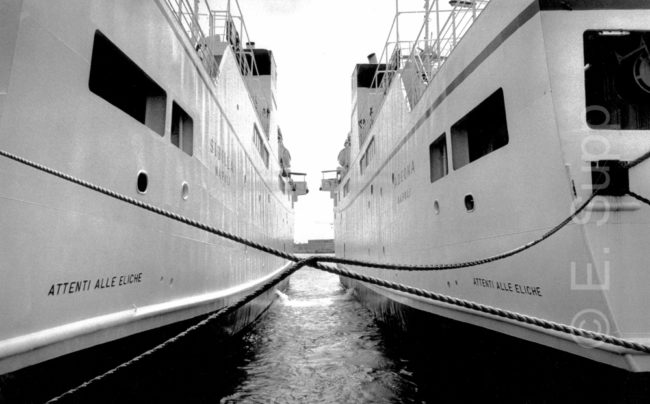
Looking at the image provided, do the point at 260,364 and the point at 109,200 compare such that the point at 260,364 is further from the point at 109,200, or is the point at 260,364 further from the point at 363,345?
the point at 109,200

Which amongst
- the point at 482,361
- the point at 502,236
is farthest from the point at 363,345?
the point at 502,236

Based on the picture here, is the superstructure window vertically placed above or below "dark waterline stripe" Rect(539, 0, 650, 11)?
above

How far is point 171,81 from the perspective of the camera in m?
5.38

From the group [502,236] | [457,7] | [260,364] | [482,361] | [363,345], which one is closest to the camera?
[502,236]

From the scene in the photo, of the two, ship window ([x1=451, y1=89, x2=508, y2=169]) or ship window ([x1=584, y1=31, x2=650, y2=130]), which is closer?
ship window ([x1=584, y1=31, x2=650, y2=130])

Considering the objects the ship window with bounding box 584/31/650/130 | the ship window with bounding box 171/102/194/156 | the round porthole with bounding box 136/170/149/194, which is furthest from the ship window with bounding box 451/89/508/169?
the round porthole with bounding box 136/170/149/194

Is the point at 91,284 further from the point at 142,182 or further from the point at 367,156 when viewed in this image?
the point at 367,156

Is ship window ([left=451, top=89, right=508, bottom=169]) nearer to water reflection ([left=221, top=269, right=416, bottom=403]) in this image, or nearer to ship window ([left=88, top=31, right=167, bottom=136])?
water reflection ([left=221, top=269, right=416, bottom=403])

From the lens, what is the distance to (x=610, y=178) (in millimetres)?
3479

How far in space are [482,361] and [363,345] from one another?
4509mm

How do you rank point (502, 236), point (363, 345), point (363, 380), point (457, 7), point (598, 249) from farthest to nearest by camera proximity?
point (363, 345) < point (363, 380) < point (457, 7) < point (502, 236) < point (598, 249)

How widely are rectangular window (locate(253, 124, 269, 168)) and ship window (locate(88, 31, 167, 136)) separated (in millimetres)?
7870

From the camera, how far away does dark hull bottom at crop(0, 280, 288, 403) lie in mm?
2861

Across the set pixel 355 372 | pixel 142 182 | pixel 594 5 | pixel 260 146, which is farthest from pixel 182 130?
pixel 260 146
